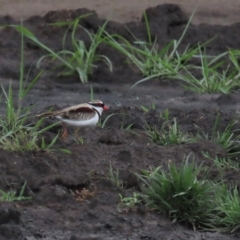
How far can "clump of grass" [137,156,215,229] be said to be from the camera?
5809 millimetres

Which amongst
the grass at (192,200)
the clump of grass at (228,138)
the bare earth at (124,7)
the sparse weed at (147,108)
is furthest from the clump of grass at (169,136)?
the bare earth at (124,7)

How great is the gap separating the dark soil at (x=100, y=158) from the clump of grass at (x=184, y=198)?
0.08 metres

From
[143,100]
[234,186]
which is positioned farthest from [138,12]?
[234,186]

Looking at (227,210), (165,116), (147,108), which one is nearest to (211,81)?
(147,108)

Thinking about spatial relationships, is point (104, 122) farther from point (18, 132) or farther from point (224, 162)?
point (224, 162)

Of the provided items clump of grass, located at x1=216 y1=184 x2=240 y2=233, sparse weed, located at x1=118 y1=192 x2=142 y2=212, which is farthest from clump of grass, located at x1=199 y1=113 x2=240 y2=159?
Answer: sparse weed, located at x1=118 y1=192 x2=142 y2=212

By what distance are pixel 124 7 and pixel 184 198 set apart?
6044mm

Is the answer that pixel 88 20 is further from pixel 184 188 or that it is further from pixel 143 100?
pixel 184 188

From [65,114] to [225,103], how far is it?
6.50ft

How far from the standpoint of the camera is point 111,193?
6.03 metres

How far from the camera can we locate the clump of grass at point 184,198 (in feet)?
19.1

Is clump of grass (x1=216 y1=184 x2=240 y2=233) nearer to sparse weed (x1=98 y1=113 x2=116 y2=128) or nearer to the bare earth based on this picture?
sparse weed (x1=98 y1=113 x2=116 y2=128)

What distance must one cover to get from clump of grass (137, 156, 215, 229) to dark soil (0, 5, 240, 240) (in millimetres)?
83

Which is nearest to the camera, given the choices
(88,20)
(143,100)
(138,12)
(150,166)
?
(150,166)
